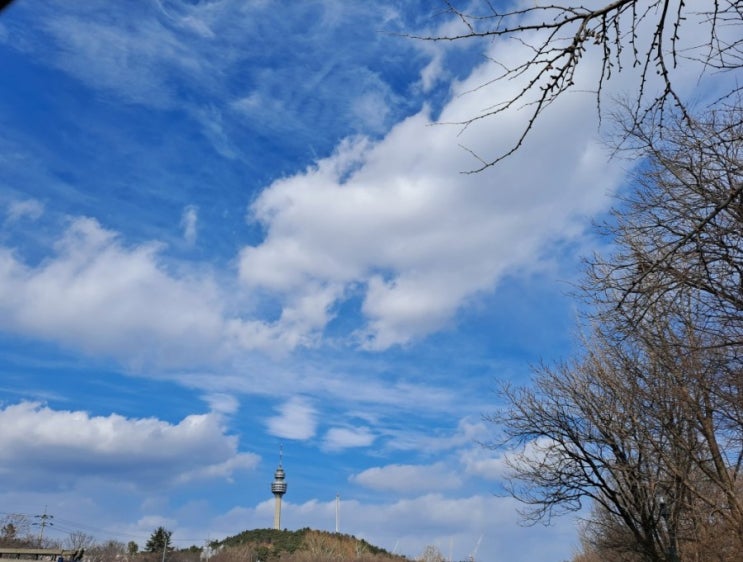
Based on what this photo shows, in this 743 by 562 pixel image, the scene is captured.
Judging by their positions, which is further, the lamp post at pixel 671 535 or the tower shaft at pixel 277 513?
the tower shaft at pixel 277 513

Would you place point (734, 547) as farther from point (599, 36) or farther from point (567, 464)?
point (599, 36)

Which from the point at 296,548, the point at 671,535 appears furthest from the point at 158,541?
the point at 671,535

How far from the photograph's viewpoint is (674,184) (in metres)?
9.61

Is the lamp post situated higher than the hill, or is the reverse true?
the hill

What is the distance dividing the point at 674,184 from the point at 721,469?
8.57 metres

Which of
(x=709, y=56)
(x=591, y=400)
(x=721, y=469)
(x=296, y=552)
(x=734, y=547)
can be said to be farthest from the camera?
(x=296, y=552)

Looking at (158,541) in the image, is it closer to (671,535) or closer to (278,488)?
(278,488)

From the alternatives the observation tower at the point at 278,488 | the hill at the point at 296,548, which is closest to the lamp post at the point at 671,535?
the hill at the point at 296,548

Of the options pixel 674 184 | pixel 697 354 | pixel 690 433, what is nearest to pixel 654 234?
pixel 674 184

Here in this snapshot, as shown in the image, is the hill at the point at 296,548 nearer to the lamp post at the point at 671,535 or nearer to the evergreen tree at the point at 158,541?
the evergreen tree at the point at 158,541

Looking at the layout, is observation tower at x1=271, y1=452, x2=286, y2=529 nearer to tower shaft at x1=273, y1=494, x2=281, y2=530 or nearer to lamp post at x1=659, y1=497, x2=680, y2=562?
tower shaft at x1=273, y1=494, x2=281, y2=530

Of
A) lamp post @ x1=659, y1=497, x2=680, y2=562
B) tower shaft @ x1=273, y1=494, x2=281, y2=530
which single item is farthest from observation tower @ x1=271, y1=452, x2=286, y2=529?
lamp post @ x1=659, y1=497, x2=680, y2=562

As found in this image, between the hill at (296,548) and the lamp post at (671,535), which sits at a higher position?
the hill at (296,548)

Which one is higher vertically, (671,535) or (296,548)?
(296,548)
